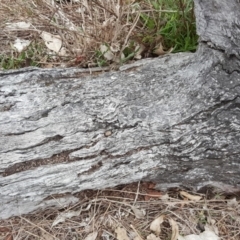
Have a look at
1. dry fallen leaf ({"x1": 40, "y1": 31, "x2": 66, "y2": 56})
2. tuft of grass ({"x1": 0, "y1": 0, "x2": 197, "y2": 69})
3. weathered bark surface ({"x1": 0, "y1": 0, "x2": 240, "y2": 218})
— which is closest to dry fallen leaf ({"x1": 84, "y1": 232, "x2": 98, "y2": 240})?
weathered bark surface ({"x1": 0, "y1": 0, "x2": 240, "y2": 218})

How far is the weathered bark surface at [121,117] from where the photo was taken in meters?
1.43

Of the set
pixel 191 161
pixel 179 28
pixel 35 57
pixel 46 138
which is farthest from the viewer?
pixel 35 57

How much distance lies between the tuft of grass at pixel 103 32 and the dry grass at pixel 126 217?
1.93ft

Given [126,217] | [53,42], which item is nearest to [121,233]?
[126,217]

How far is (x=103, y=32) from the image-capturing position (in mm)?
1964

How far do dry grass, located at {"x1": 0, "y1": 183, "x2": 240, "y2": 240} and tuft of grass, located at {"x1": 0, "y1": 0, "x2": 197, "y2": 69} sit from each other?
59 cm

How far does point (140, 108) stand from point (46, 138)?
1.12 ft

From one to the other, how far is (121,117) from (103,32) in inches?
24.7

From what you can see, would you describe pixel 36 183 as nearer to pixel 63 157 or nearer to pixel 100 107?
pixel 63 157

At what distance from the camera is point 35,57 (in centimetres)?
209

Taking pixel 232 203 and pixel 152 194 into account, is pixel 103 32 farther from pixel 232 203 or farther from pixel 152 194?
pixel 232 203

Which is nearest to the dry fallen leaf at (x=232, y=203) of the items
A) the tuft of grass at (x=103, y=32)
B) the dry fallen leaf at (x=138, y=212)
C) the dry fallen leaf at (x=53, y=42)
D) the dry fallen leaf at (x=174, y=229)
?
the dry fallen leaf at (x=174, y=229)

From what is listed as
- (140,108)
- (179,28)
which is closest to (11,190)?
(140,108)

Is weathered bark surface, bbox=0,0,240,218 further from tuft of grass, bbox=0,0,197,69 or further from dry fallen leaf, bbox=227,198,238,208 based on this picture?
tuft of grass, bbox=0,0,197,69
